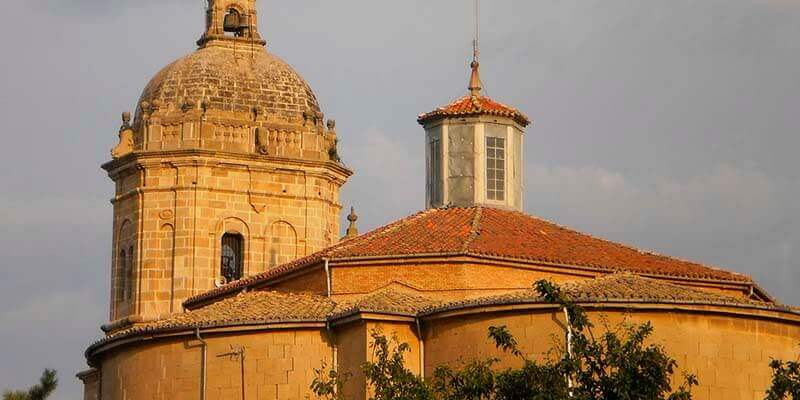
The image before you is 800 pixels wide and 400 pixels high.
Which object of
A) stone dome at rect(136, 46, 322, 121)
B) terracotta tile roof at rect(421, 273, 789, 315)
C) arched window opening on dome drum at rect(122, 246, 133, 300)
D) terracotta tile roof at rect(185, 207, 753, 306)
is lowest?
terracotta tile roof at rect(421, 273, 789, 315)

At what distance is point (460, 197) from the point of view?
48469 millimetres

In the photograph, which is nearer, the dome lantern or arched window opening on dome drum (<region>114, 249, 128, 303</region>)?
the dome lantern

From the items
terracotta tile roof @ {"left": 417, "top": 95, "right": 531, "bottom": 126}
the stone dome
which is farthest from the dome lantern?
the stone dome

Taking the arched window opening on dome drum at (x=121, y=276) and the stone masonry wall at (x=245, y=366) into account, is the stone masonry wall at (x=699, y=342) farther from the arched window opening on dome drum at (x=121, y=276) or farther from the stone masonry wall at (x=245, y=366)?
→ the arched window opening on dome drum at (x=121, y=276)

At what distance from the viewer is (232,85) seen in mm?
60594

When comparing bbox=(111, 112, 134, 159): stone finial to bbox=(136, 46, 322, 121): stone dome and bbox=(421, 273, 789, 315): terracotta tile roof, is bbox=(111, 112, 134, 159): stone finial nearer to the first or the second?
bbox=(136, 46, 322, 121): stone dome

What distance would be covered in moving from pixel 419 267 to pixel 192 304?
702 centimetres

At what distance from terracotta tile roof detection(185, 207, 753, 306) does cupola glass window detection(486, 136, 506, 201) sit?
0.49 metres

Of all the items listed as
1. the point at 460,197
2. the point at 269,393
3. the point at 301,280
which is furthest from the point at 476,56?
the point at 269,393

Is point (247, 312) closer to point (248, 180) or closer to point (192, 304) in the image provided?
point (192, 304)

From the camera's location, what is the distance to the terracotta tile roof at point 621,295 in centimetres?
4100

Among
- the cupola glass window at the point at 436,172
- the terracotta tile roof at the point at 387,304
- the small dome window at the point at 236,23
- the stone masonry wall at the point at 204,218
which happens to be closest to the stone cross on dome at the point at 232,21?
the small dome window at the point at 236,23

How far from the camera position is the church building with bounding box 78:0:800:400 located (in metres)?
41.5

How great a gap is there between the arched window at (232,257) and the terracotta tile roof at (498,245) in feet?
35.6
